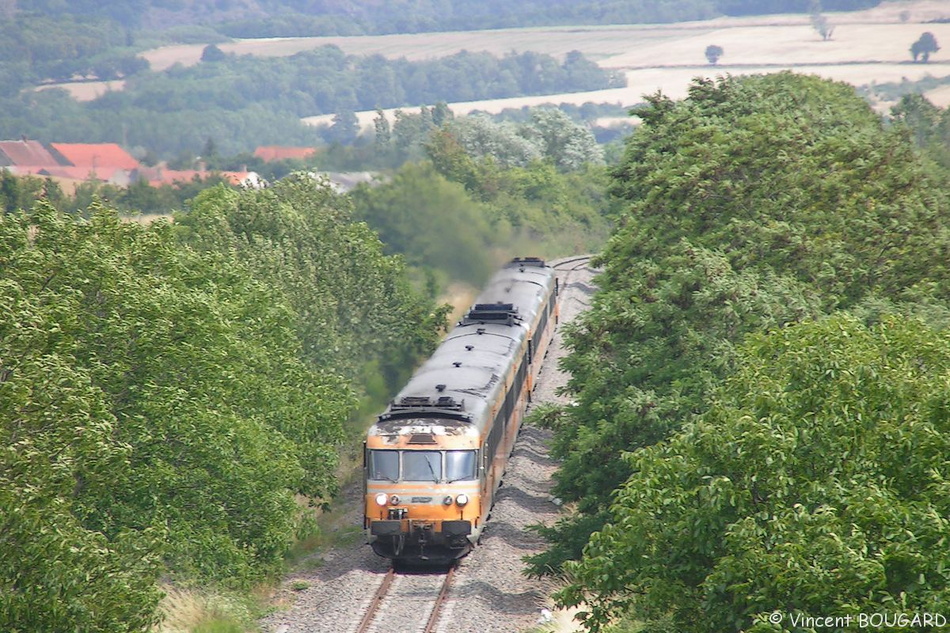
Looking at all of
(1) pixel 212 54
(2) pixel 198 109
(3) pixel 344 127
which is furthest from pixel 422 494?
(1) pixel 212 54

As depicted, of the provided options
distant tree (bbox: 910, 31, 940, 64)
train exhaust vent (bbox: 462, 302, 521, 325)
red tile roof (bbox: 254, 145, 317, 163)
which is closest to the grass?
train exhaust vent (bbox: 462, 302, 521, 325)

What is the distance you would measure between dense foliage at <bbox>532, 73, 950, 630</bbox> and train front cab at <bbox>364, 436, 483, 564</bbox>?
73.5 inches

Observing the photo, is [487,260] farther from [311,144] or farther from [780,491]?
[311,144]

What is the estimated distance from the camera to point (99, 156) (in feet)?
308

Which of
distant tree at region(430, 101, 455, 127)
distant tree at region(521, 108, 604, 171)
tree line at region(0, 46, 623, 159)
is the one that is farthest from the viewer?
distant tree at region(430, 101, 455, 127)

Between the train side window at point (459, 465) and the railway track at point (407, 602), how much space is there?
6.98 feet

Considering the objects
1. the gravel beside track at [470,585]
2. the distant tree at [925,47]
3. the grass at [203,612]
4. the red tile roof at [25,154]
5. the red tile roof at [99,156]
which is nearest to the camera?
the grass at [203,612]

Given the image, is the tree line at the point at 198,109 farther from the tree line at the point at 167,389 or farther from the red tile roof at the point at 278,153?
the tree line at the point at 167,389

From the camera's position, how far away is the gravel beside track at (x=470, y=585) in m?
22.5

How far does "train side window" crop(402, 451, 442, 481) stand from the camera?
24812mm

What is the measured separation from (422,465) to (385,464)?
81 cm

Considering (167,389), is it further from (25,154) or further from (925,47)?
(925,47)

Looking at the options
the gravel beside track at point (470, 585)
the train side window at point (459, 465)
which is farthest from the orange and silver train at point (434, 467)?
the gravel beside track at point (470, 585)

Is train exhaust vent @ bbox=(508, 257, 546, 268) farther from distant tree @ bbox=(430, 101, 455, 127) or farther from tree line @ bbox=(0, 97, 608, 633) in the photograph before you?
distant tree @ bbox=(430, 101, 455, 127)
